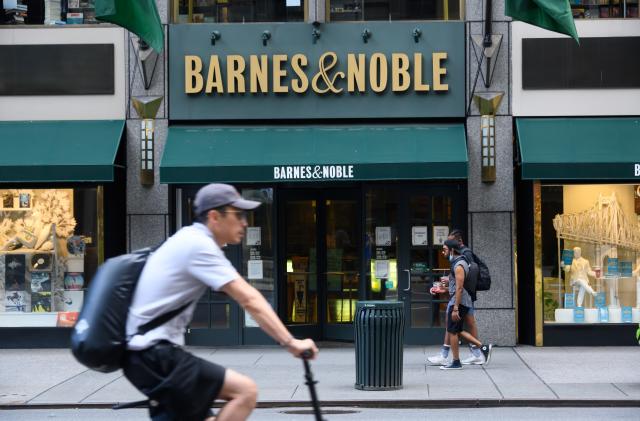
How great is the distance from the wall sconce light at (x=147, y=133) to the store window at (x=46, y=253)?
2.74ft

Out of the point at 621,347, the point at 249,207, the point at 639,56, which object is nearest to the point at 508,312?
the point at 621,347

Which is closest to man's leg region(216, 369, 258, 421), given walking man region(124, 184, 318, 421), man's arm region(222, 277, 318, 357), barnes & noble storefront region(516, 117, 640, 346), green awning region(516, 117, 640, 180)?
walking man region(124, 184, 318, 421)

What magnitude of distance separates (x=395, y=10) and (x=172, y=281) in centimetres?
1212

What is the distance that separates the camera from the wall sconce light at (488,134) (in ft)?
52.5

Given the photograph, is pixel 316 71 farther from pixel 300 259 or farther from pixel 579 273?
pixel 579 273

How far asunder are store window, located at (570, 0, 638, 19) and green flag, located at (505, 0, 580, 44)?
2069mm

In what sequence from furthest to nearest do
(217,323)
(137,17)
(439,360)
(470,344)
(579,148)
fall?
(217,323) < (579,148) < (137,17) < (439,360) < (470,344)

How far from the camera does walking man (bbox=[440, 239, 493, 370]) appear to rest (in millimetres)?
13430

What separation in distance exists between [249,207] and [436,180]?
440 inches

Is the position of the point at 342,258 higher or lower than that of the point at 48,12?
lower

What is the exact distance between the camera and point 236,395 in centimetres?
511

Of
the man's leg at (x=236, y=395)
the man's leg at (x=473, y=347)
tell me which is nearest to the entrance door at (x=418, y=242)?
the man's leg at (x=473, y=347)

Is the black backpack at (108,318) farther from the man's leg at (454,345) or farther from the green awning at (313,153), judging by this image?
the green awning at (313,153)

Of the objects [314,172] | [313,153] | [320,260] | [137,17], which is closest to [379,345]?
[314,172]
